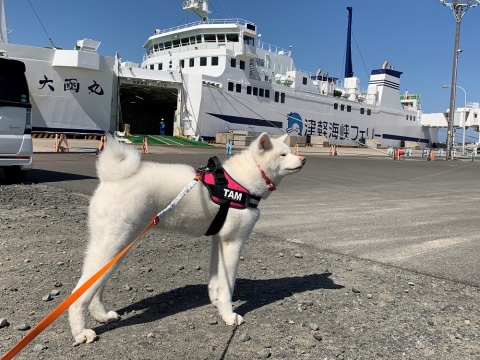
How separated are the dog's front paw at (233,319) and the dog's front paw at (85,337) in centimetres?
95

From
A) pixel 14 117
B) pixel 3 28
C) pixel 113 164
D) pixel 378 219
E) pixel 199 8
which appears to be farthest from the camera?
pixel 199 8

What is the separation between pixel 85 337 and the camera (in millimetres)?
2775

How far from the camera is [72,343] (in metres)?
2.76

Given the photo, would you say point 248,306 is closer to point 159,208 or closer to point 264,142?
point 159,208

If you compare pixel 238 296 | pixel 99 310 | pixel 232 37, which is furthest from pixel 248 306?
pixel 232 37

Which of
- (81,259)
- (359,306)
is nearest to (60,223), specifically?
(81,259)

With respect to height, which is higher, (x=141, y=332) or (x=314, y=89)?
(x=314, y=89)

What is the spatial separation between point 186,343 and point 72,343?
2.52 ft

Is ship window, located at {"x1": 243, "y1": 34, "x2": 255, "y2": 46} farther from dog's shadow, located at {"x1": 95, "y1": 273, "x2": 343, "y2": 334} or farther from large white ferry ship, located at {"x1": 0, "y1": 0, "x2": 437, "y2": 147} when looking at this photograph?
dog's shadow, located at {"x1": 95, "y1": 273, "x2": 343, "y2": 334}

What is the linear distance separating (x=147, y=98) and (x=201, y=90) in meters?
8.57

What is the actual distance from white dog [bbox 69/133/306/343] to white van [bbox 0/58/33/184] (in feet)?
24.0

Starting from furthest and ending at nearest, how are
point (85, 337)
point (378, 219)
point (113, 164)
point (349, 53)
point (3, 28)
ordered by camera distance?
point (349, 53) → point (3, 28) → point (378, 219) → point (113, 164) → point (85, 337)

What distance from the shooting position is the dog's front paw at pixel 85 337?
108 inches

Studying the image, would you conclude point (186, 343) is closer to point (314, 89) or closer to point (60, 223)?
point (60, 223)
